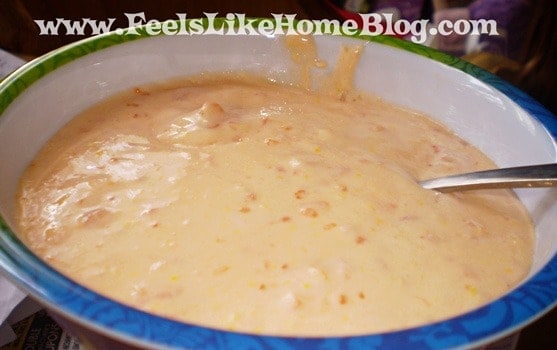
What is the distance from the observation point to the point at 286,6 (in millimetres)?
1532

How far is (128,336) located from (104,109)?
56 cm

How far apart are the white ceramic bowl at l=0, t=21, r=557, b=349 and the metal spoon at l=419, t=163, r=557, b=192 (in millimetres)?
74

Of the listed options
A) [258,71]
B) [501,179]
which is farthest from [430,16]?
[501,179]

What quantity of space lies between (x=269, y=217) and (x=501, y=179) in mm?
275

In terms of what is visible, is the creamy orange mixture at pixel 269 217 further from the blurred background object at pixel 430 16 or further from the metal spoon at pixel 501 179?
the blurred background object at pixel 430 16

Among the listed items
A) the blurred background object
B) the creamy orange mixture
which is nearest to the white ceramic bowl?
the creamy orange mixture

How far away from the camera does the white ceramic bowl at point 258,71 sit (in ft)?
1.54

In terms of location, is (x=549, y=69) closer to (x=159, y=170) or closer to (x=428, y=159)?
(x=428, y=159)

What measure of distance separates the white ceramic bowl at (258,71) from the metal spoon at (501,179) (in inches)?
2.9

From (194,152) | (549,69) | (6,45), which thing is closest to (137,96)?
(194,152)

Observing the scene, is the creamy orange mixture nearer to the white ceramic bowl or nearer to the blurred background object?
the white ceramic bowl

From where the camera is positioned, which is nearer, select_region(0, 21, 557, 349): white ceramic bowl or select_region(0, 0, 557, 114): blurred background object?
select_region(0, 21, 557, 349): white ceramic bowl

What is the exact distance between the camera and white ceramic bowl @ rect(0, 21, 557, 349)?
0.47m

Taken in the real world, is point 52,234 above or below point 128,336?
below
